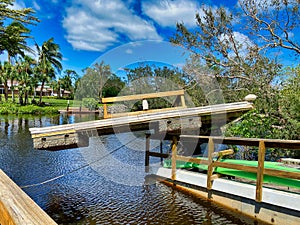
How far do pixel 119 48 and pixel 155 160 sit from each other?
17.9 feet

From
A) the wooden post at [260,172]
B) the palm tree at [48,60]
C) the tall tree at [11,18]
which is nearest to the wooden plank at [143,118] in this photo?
the wooden post at [260,172]

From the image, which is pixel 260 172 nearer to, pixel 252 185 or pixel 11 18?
pixel 252 185

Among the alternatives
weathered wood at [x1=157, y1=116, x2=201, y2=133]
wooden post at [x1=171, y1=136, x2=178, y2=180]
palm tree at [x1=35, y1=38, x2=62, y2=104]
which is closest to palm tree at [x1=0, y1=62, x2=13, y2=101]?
palm tree at [x1=35, y1=38, x2=62, y2=104]

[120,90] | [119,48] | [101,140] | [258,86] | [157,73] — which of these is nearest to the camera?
[119,48]

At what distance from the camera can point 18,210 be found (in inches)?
44.8

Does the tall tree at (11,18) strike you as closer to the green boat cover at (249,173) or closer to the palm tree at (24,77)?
the palm tree at (24,77)

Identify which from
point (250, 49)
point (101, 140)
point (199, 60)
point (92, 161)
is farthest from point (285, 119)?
point (101, 140)

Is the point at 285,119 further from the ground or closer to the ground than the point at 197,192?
further from the ground

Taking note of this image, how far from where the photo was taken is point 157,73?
14.1 meters

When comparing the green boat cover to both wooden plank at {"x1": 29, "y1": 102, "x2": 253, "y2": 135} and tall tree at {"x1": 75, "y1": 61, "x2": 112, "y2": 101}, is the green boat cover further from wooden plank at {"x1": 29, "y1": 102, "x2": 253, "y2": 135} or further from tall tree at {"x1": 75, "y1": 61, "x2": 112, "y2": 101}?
tall tree at {"x1": 75, "y1": 61, "x2": 112, "y2": 101}

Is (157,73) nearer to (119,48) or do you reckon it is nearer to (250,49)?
(250,49)

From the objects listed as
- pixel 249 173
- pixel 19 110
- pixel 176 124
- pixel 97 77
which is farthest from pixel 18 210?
pixel 19 110

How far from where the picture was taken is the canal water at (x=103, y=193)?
5.57 meters

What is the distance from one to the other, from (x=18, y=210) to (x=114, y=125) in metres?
4.13
